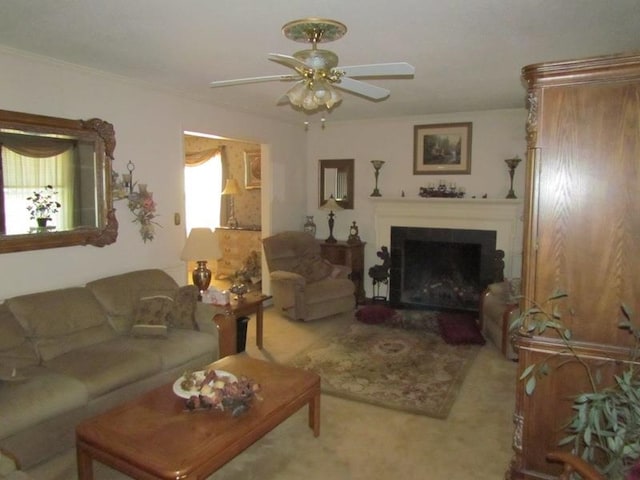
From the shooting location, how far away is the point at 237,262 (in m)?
7.64

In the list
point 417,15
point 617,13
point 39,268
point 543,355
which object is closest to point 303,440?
point 543,355

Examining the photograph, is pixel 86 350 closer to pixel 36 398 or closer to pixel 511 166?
pixel 36 398

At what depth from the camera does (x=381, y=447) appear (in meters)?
2.94

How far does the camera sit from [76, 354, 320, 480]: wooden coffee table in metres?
2.11

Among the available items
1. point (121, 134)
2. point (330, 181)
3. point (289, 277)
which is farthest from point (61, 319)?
point (330, 181)

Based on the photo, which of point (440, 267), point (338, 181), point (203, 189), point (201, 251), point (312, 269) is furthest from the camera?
point (203, 189)

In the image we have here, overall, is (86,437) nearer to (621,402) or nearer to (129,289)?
(129,289)

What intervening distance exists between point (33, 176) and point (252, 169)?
4275 millimetres

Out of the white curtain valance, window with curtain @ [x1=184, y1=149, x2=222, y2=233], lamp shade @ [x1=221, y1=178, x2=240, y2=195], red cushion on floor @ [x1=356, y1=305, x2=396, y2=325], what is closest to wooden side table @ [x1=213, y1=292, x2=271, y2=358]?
red cushion on floor @ [x1=356, y1=305, x2=396, y2=325]

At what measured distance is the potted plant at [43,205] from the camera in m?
3.50

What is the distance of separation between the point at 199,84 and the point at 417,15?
2.33 metres

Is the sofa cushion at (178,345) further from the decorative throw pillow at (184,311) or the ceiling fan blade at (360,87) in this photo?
the ceiling fan blade at (360,87)

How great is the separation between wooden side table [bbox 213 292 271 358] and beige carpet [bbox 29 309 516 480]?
0.98 m

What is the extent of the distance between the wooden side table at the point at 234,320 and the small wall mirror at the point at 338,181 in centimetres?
246
